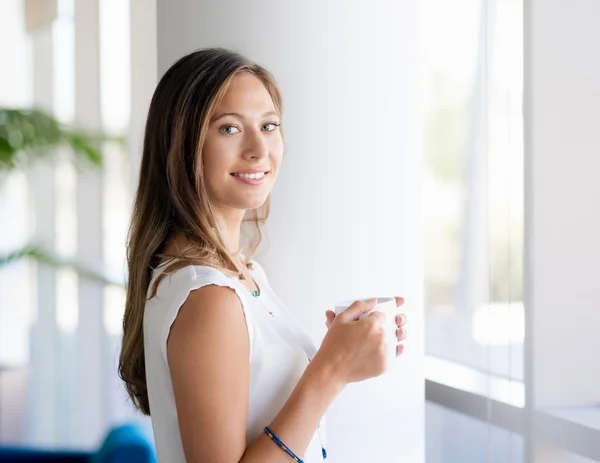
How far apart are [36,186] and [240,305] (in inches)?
128

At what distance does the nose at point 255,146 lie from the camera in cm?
133

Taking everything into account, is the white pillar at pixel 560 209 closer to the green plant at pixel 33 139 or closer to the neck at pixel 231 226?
the neck at pixel 231 226

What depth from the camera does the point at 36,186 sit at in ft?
13.4

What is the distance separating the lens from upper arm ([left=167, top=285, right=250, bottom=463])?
1095 mm

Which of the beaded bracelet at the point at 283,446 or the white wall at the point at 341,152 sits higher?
the white wall at the point at 341,152

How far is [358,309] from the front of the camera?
1.22 m

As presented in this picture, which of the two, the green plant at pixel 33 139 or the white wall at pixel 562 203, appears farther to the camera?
the green plant at pixel 33 139

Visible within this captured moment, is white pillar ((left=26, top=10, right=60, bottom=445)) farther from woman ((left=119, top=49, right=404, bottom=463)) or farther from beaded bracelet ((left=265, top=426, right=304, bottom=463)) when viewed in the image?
beaded bracelet ((left=265, top=426, right=304, bottom=463))

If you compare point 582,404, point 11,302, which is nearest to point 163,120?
point 582,404

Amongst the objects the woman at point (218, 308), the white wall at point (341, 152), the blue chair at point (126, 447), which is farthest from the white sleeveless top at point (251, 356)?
the blue chair at point (126, 447)

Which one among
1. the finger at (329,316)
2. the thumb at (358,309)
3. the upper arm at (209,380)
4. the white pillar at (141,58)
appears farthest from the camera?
the white pillar at (141,58)

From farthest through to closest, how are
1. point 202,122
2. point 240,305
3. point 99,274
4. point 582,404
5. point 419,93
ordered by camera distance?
point 99,274 → point 419,93 → point 582,404 → point 202,122 → point 240,305

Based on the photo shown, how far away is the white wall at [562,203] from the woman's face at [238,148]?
0.54 m

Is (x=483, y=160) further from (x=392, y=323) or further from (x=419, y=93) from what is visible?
(x=392, y=323)
